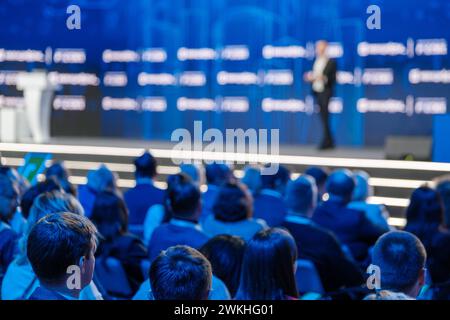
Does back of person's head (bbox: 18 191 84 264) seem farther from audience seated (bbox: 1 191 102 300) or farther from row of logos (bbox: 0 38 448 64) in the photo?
row of logos (bbox: 0 38 448 64)

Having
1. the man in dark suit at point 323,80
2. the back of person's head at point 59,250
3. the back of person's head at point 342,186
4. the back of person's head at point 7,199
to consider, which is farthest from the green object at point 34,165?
the back of person's head at point 59,250

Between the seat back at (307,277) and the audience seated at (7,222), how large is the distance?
123cm

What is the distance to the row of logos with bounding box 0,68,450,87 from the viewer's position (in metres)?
9.55

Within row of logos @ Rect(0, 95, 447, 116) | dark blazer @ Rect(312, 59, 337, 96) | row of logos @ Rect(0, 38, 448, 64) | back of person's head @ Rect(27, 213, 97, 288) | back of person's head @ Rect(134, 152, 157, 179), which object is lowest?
back of person's head @ Rect(27, 213, 97, 288)

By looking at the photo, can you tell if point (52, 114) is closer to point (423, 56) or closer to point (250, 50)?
point (250, 50)

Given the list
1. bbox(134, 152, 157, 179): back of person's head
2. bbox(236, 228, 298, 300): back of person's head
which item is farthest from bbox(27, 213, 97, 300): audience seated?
bbox(134, 152, 157, 179): back of person's head

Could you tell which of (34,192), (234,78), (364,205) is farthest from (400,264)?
(234,78)

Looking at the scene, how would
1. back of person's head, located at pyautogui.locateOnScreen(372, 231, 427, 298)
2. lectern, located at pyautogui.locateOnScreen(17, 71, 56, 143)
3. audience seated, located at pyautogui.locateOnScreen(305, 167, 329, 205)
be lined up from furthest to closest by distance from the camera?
lectern, located at pyautogui.locateOnScreen(17, 71, 56, 143) < audience seated, located at pyautogui.locateOnScreen(305, 167, 329, 205) < back of person's head, located at pyautogui.locateOnScreen(372, 231, 427, 298)

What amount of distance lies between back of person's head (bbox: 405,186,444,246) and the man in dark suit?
547cm

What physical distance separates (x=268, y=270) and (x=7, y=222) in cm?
142

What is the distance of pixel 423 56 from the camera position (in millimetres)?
9406

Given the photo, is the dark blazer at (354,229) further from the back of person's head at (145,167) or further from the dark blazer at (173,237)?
the back of person's head at (145,167)

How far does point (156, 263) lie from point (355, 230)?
95.6 inches

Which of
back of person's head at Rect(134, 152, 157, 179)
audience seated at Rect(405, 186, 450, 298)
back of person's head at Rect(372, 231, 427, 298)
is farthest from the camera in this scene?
back of person's head at Rect(134, 152, 157, 179)
